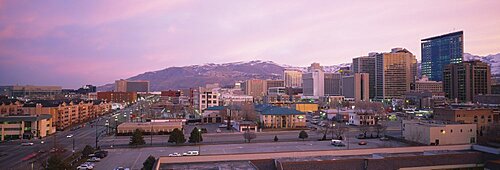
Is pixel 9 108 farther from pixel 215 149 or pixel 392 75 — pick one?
pixel 392 75

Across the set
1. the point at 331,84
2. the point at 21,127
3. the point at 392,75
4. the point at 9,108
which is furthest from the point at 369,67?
the point at 21,127

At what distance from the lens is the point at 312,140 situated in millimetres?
22641

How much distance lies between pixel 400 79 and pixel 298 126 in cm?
6119

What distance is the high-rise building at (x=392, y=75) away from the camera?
267 ft

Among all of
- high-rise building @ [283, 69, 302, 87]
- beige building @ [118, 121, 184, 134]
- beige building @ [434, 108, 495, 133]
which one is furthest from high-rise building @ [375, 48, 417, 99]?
beige building @ [118, 121, 184, 134]

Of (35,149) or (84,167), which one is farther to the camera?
(35,149)

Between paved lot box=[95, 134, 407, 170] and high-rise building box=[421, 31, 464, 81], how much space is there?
3598 inches

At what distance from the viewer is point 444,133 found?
19.8m

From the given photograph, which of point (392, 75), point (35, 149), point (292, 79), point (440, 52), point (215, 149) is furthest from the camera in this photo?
point (292, 79)

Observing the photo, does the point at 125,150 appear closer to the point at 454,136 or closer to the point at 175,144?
the point at 175,144

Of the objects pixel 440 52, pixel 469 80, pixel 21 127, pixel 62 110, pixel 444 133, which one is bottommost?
pixel 21 127

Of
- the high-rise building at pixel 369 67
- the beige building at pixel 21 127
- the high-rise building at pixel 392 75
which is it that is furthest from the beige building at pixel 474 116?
the high-rise building at pixel 369 67

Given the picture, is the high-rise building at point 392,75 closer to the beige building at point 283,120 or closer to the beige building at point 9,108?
the beige building at point 283,120

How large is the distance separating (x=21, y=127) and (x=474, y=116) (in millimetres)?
31853
